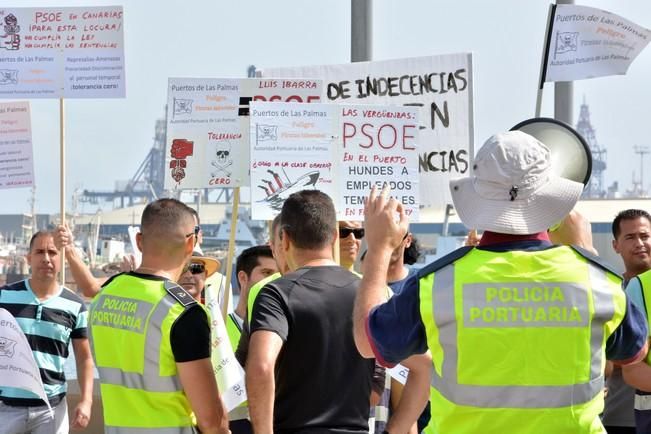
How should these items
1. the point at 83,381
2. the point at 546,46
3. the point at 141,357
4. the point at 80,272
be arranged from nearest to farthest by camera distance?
the point at 141,357 → the point at 80,272 → the point at 83,381 → the point at 546,46

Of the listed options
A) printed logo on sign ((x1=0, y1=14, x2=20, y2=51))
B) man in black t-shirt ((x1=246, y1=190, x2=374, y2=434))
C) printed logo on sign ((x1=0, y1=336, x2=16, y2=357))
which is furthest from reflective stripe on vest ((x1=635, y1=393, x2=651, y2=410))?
printed logo on sign ((x1=0, y1=14, x2=20, y2=51))

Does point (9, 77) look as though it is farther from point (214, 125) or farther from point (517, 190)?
point (517, 190)

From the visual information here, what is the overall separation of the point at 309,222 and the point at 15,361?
8.22 feet

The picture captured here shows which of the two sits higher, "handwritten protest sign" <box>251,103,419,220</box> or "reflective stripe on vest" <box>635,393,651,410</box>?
"handwritten protest sign" <box>251,103,419,220</box>

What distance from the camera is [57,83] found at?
26.5 ft

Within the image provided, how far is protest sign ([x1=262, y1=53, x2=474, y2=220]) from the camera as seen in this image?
739 cm

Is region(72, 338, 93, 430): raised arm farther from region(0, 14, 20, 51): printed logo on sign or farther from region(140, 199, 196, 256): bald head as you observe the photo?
region(140, 199, 196, 256): bald head

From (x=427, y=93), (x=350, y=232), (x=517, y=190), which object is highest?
(x=427, y=93)

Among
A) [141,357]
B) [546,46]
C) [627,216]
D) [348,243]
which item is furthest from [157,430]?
[546,46]

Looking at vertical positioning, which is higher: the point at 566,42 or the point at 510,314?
the point at 566,42

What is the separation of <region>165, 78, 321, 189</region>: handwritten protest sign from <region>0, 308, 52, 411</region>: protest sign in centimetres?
125

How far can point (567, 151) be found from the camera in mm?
4145

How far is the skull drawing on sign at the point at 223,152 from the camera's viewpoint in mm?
6965

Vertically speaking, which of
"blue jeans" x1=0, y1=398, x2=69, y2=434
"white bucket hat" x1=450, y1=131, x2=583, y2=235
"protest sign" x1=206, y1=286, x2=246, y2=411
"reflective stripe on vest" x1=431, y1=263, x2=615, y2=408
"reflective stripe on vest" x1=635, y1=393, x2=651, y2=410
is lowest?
"blue jeans" x1=0, y1=398, x2=69, y2=434
